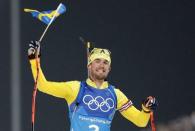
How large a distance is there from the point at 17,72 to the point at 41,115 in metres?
0.52

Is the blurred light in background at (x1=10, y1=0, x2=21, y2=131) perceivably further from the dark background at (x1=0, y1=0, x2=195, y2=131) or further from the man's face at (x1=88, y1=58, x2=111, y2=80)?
the man's face at (x1=88, y1=58, x2=111, y2=80)

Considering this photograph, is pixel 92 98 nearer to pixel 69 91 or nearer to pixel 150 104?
pixel 69 91

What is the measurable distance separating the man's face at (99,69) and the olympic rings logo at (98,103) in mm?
158

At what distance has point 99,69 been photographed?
29.8ft

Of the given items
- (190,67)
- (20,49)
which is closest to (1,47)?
(20,49)

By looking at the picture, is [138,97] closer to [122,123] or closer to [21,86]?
[122,123]

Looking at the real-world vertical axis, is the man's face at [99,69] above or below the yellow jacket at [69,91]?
above

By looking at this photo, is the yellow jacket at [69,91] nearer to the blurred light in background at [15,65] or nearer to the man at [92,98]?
the man at [92,98]

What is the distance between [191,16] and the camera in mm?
12484

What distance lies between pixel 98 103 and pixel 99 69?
0.25m

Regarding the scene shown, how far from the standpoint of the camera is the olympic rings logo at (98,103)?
9062 millimetres

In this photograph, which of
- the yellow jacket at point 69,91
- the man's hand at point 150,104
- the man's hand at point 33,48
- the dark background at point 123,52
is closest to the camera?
the man's hand at point 33,48

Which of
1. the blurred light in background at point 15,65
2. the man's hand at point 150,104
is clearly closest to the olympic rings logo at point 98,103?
the man's hand at point 150,104

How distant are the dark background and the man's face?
305 cm
